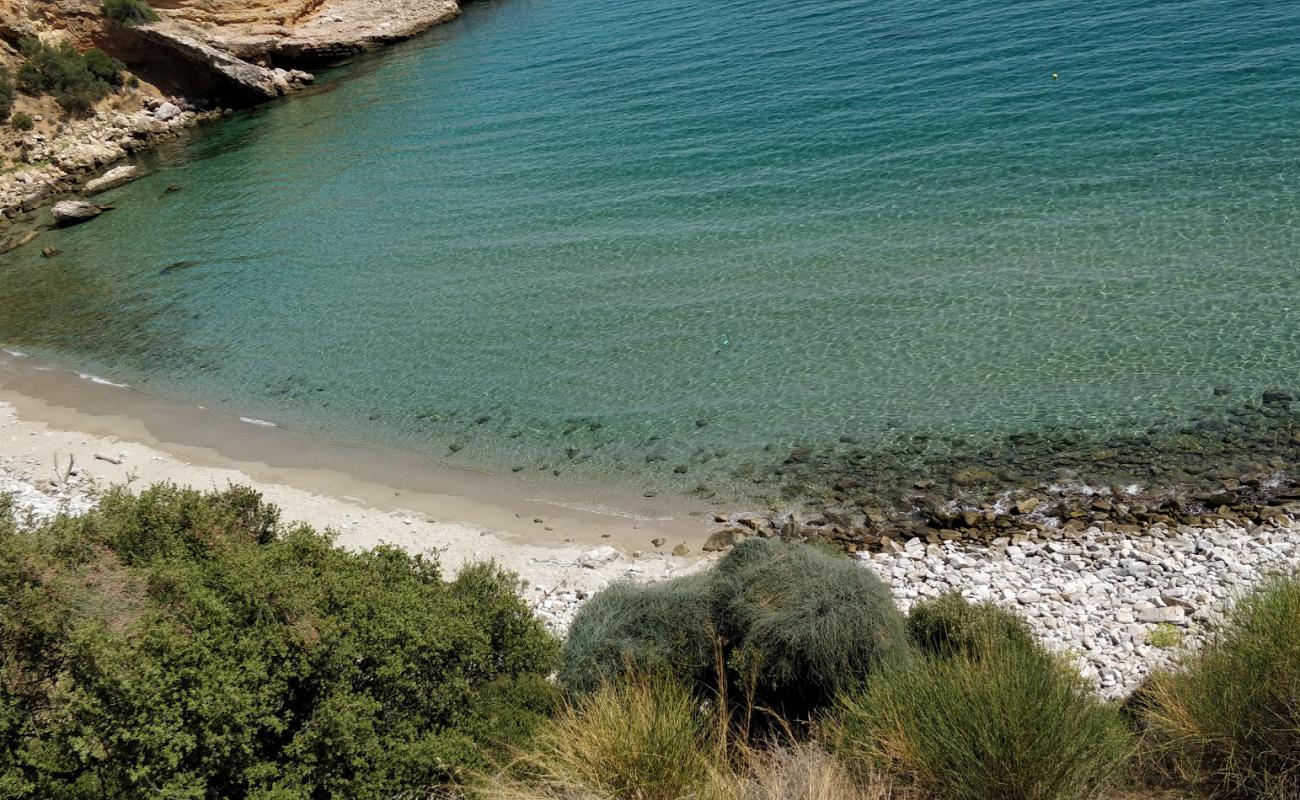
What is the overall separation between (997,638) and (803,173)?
17868mm

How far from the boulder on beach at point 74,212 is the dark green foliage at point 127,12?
1354cm

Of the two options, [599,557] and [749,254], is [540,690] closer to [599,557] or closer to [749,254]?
[599,557]

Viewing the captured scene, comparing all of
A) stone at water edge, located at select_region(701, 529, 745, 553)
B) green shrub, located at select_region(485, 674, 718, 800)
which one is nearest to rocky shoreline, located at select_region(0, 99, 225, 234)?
stone at water edge, located at select_region(701, 529, 745, 553)

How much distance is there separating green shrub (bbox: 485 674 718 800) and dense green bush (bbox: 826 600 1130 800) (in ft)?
4.42

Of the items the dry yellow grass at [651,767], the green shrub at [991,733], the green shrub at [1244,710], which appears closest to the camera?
the green shrub at [991,733]

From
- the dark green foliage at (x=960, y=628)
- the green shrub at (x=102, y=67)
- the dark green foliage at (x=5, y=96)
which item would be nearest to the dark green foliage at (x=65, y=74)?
the green shrub at (x=102, y=67)

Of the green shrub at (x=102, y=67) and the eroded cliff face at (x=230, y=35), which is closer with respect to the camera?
the green shrub at (x=102, y=67)

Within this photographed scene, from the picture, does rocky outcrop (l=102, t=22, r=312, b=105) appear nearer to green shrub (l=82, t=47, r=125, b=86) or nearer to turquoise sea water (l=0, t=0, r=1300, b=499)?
green shrub (l=82, t=47, r=125, b=86)

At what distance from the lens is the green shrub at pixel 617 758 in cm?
712

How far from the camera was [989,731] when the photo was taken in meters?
6.70

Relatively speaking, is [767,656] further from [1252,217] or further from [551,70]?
[551,70]

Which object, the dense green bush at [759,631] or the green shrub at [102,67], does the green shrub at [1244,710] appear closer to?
the dense green bush at [759,631]

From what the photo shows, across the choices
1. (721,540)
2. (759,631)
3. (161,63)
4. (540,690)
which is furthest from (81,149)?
(759,631)

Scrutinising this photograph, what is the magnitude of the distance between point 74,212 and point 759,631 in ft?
104
